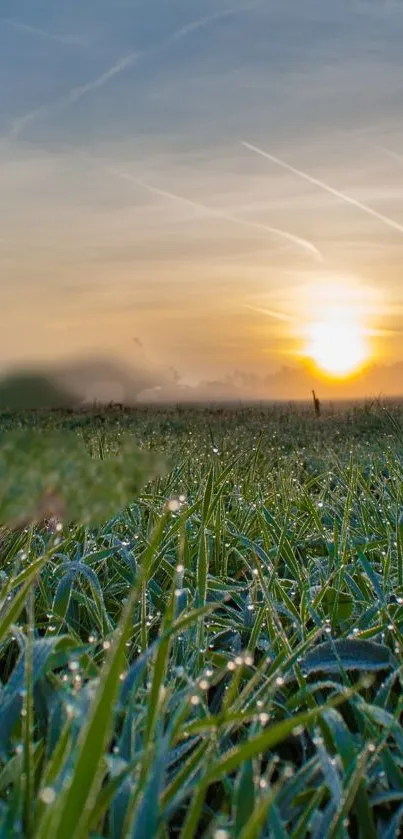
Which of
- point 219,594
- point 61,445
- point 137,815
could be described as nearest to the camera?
point 137,815

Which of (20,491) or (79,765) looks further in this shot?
(20,491)

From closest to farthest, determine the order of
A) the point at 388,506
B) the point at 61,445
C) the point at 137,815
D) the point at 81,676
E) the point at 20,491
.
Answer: the point at 137,815, the point at 81,676, the point at 388,506, the point at 20,491, the point at 61,445

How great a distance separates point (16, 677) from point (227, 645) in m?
0.64

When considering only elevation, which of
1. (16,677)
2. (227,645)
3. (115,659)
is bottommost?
(227,645)

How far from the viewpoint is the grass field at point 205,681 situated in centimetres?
85

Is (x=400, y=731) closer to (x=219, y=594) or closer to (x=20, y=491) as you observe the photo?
(x=219, y=594)

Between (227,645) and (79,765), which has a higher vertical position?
(79,765)

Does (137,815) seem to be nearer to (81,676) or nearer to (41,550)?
(81,676)

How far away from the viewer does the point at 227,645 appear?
174 cm

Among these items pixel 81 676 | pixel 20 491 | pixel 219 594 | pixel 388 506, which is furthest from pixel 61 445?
pixel 81 676

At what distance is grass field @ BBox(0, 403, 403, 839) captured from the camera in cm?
85

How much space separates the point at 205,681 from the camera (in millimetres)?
1067

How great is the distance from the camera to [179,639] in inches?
62.4

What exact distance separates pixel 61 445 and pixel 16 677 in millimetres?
5888
